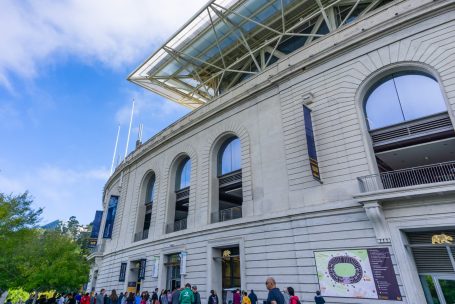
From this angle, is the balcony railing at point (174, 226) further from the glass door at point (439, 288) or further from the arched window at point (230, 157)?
the glass door at point (439, 288)

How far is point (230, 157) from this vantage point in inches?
818

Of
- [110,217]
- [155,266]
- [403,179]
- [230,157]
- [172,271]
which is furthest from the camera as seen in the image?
[110,217]

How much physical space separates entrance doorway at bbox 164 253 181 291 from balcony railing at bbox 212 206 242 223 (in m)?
4.19

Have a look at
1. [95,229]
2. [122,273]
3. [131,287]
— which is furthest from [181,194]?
[95,229]

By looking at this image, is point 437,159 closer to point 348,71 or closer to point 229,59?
point 348,71

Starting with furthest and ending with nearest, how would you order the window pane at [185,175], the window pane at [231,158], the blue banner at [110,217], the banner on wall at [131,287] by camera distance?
the blue banner at [110,217], the window pane at [185,175], the banner on wall at [131,287], the window pane at [231,158]

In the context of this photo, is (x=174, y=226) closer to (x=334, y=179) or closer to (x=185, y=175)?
(x=185, y=175)

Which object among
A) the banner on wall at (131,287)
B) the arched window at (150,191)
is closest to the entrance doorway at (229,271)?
the banner on wall at (131,287)

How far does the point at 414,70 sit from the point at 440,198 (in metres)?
6.66

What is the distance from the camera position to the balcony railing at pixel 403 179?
12281 millimetres

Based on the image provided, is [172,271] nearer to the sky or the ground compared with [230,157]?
nearer to the ground

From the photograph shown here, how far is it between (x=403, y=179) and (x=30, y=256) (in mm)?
33982

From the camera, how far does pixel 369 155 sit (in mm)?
12953

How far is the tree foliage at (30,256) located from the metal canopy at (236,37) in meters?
17.1
